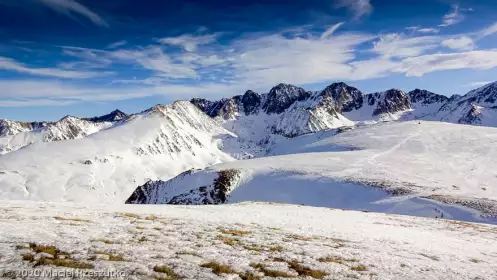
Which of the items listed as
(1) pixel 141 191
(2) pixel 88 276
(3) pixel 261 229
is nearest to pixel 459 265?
(3) pixel 261 229

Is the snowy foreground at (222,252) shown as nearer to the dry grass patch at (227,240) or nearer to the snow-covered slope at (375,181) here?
the dry grass patch at (227,240)

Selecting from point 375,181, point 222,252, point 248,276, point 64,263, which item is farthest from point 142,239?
point 375,181

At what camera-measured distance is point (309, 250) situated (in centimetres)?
1820

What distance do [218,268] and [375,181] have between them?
248 ft

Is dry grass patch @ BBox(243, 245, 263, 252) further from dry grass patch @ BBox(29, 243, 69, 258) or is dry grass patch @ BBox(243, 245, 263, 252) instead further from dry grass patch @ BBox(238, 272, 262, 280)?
dry grass patch @ BBox(29, 243, 69, 258)

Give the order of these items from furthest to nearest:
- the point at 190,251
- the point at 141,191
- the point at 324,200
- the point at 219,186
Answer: the point at 141,191 < the point at 219,186 < the point at 324,200 < the point at 190,251

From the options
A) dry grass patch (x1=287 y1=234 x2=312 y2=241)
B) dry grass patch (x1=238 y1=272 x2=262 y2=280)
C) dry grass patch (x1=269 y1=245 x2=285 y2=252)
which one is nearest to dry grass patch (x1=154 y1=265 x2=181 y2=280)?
dry grass patch (x1=238 y1=272 x2=262 y2=280)

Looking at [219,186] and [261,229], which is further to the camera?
[219,186]

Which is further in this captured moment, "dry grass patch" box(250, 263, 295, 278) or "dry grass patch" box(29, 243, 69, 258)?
"dry grass patch" box(29, 243, 69, 258)

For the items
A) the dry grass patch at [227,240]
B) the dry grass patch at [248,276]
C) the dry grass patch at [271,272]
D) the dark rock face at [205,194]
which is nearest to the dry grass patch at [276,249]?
the dry grass patch at [227,240]

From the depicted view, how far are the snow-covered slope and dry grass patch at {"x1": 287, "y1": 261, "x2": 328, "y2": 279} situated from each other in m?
54.8

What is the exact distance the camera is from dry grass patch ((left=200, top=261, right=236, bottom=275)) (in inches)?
501

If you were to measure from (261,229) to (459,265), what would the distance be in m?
12.6

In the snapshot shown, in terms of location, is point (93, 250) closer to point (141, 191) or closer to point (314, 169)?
point (314, 169)
